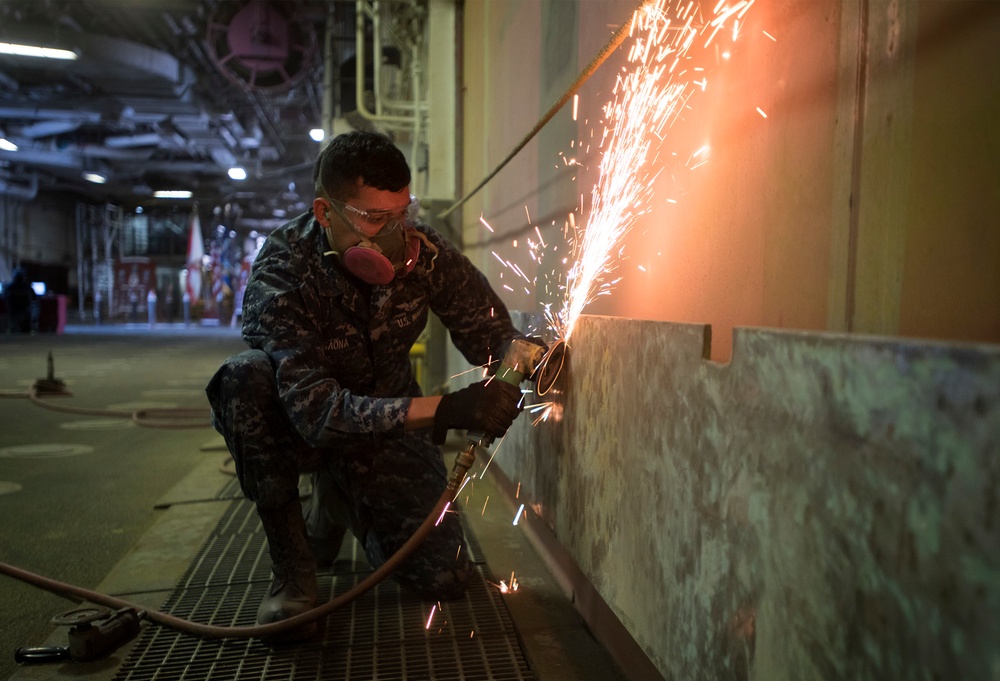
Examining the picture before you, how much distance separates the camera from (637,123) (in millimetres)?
1812

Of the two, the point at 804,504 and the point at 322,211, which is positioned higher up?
the point at 322,211

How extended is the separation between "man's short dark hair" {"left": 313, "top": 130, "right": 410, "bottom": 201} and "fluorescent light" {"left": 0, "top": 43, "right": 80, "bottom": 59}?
1089 centimetres

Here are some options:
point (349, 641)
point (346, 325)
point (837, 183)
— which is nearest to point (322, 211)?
point (346, 325)

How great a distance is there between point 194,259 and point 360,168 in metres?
22.0

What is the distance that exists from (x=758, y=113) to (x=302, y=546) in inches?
69.0

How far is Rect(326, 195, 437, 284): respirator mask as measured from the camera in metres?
2.02

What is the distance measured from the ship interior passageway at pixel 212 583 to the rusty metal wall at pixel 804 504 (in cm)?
57

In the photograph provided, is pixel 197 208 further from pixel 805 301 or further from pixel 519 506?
pixel 805 301

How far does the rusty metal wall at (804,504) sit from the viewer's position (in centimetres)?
66

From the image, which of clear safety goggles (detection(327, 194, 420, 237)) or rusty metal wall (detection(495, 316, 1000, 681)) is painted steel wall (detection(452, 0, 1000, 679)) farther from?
clear safety goggles (detection(327, 194, 420, 237))

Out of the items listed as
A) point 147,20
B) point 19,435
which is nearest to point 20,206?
point 147,20

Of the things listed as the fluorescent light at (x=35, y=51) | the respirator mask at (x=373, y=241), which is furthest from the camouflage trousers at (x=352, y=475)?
the fluorescent light at (x=35, y=51)

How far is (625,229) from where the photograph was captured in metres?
1.91

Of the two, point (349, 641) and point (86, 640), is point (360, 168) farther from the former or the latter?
point (86, 640)
